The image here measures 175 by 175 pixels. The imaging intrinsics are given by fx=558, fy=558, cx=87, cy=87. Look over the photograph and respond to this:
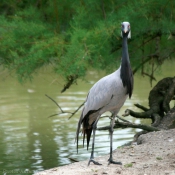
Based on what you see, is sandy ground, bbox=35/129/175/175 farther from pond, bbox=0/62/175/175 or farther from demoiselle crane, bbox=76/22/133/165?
pond, bbox=0/62/175/175

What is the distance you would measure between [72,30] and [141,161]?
1664 millimetres

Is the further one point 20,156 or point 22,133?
point 22,133

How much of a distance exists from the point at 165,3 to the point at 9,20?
1.84 meters

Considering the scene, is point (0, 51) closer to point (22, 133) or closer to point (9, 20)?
point (9, 20)

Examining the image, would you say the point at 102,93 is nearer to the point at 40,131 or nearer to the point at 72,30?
the point at 72,30

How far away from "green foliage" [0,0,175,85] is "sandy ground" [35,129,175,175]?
0.93m

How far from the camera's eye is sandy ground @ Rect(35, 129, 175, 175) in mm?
4910

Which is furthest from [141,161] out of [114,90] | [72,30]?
[72,30]

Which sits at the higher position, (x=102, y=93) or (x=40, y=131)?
(x=102, y=93)

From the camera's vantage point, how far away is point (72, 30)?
601cm

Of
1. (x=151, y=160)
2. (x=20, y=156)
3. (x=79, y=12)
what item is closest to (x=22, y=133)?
(x=20, y=156)

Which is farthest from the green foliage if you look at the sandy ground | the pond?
the sandy ground

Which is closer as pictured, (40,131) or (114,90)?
(114,90)

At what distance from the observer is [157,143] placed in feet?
19.2
